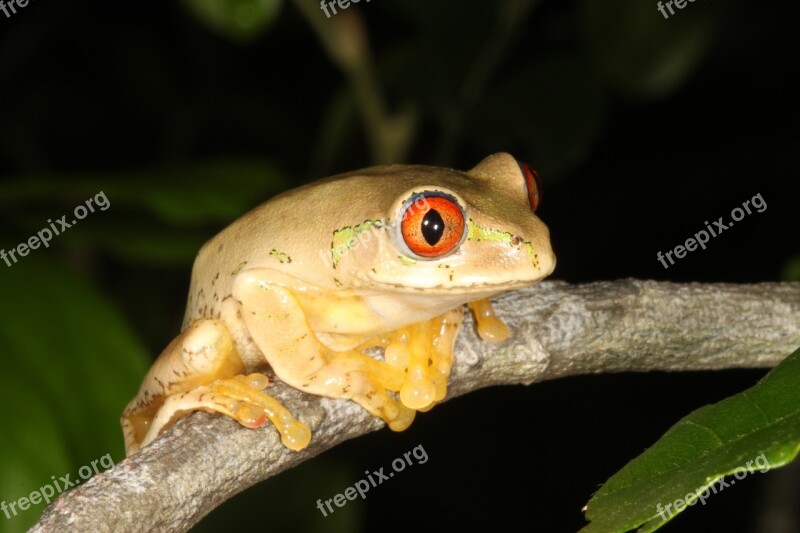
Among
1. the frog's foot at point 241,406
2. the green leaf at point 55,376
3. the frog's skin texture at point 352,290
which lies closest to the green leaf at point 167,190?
the green leaf at point 55,376

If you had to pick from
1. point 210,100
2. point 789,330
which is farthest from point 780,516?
point 210,100

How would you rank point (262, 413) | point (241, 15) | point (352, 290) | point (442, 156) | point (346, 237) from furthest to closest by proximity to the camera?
point (442, 156) → point (241, 15) → point (352, 290) → point (346, 237) → point (262, 413)

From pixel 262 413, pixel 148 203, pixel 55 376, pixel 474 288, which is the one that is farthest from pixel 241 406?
pixel 148 203

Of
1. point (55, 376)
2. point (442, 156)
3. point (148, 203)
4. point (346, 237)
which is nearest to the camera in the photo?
point (346, 237)

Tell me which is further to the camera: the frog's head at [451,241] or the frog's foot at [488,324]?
the frog's foot at [488,324]

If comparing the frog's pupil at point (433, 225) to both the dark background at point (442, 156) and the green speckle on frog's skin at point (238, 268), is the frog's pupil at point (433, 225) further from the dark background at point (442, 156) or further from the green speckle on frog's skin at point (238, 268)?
the dark background at point (442, 156)

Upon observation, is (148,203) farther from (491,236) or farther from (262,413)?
(491,236)

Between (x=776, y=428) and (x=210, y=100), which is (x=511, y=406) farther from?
(x=776, y=428)
